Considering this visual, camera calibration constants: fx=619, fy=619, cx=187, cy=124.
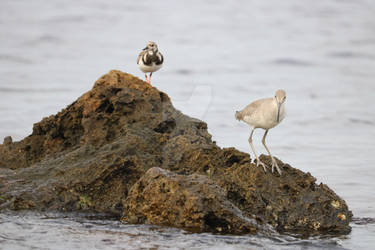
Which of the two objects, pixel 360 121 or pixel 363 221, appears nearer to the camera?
pixel 363 221

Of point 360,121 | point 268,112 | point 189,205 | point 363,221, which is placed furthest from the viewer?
point 360,121

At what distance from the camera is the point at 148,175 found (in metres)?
6.65

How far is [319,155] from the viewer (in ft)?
45.1

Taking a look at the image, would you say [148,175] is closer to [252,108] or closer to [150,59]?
[252,108]

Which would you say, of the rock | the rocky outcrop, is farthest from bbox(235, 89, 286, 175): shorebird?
the rock

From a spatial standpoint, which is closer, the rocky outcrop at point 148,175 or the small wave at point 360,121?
the rocky outcrop at point 148,175

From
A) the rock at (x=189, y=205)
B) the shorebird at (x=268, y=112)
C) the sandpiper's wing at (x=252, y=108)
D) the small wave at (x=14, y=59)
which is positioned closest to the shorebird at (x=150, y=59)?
the sandpiper's wing at (x=252, y=108)

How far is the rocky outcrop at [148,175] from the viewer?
6.54 meters

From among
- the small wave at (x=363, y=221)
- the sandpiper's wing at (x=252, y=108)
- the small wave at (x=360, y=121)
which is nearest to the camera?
the sandpiper's wing at (x=252, y=108)

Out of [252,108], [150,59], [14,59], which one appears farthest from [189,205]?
[14,59]

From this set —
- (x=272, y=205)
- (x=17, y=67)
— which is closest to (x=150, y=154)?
(x=272, y=205)

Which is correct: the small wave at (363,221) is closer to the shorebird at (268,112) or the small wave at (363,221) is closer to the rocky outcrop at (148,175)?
the rocky outcrop at (148,175)

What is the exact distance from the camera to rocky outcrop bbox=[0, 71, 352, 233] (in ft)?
21.4

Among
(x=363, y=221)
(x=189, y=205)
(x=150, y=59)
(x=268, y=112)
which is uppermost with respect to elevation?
A: (x=150, y=59)
